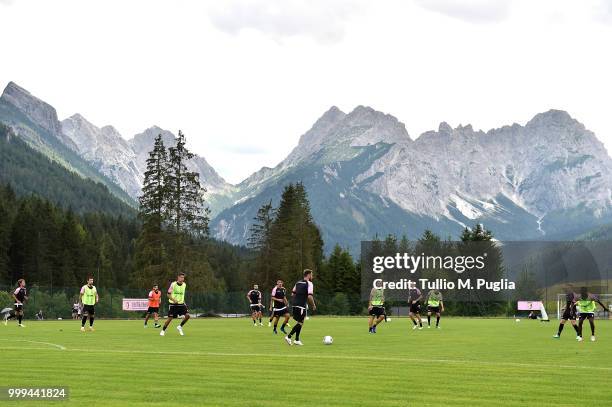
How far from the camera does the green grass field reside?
1395cm

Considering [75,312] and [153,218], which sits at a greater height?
[153,218]

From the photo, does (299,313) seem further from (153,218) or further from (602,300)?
(153,218)

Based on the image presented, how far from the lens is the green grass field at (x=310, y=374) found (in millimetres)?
13945

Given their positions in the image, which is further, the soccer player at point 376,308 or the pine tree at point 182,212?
the pine tree at point 182,212

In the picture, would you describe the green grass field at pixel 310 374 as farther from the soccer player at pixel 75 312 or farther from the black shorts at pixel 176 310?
the soccer player at pixel 75 312

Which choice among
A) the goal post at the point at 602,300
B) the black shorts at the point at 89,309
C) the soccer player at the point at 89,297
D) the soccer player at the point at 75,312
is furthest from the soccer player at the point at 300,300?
the goal post at the point at 602,300

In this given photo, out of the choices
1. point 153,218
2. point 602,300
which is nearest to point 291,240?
point 153,218

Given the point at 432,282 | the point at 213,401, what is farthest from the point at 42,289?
the point at 213,401

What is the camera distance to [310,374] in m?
17.6

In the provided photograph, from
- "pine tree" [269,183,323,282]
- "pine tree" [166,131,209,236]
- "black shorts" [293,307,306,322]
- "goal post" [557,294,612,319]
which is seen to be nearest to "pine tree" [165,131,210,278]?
"pine tree" [166,131,209,236]

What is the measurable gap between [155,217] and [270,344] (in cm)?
5956

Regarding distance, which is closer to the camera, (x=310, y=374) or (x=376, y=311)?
(x=310, y=374)

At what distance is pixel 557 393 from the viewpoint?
1496 cm

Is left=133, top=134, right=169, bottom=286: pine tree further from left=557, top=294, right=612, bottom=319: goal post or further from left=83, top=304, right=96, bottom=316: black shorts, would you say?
left=83, top=304, right=96, bottom=316: black shorts
